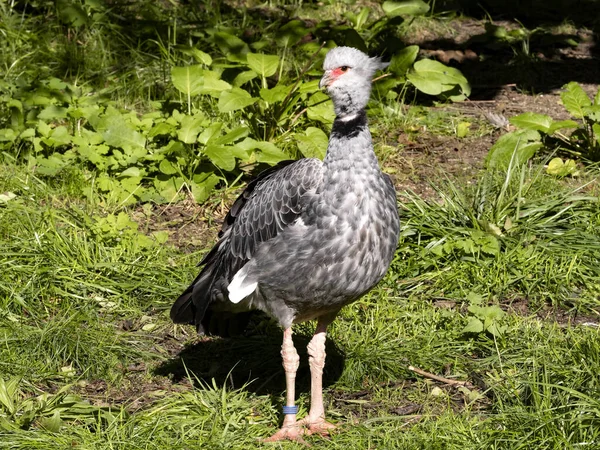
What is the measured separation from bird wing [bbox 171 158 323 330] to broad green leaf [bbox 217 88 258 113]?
58.5 inches

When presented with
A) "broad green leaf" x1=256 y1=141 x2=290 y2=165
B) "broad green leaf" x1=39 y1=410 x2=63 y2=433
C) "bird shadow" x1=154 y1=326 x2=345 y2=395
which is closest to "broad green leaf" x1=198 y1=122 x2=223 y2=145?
"broad green leaf" x1=256 y1=141 x2=290 y2=165

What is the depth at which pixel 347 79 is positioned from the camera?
11.4ft

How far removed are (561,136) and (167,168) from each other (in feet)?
8.01

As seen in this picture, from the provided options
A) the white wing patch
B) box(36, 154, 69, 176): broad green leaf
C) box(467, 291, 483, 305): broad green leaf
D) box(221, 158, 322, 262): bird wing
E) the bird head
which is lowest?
box(467, 291, 483, 305): broad green leaf

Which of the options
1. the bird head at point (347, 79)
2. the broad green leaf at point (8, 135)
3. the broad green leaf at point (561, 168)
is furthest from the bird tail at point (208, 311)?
the broad green leaf at point (561, 168)

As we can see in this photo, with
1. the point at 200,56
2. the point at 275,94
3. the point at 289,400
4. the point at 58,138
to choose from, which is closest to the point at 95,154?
the point at 58,138

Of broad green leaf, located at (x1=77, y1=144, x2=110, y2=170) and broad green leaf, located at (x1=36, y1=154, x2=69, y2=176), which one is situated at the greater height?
broad green leaf, located at (x1=77, y1=144, x2=110, y2=170)

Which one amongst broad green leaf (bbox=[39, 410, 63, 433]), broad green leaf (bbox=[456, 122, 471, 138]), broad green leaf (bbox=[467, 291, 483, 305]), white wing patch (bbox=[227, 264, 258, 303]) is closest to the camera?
broad green leaf (bbox=[39, 410, 63, 433])

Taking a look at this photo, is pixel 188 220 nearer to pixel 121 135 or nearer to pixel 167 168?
pixel 167 168

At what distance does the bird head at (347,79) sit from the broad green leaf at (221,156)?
1.90 m

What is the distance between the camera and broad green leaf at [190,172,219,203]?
5492mm

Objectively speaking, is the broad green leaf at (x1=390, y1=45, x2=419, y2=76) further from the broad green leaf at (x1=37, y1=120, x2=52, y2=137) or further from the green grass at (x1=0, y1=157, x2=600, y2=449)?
the broad green leaf at (x1=37, y1=120, x2=52, y2=137)

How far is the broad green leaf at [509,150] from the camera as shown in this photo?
5449 millimetres

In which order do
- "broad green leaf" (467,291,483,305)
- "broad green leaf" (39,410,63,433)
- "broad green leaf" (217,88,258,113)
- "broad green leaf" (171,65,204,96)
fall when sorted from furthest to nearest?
"broad green leaf" (171,65,204,96)
"broad green leaf" (217,88,258,113)
"broad green leaf" (467,291,483,305)
"broad green leaf" (39,410,63,433)
